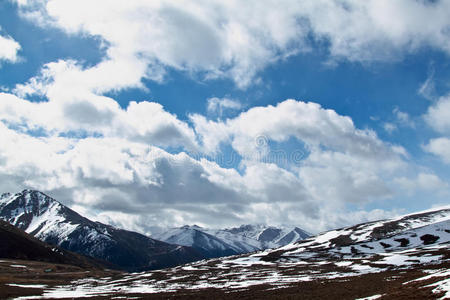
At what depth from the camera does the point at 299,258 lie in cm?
16538

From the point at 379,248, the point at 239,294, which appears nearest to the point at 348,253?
the point at 379,248

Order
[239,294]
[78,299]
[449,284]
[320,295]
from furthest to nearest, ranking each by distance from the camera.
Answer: [78,299]
[239,294]
[320,295]
[449,284]

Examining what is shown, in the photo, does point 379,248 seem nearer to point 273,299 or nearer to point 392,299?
point 273,299

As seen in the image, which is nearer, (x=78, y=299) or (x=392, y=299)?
(x=392, y=299)

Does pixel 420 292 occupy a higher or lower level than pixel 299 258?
higher

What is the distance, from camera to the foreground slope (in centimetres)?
4553

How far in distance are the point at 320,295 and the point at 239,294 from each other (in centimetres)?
1542

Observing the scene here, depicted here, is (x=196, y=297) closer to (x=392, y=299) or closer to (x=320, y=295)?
(x=320, y=295)

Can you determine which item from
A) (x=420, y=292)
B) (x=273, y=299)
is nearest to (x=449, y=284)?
(x=420, y=292)

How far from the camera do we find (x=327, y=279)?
230 feet

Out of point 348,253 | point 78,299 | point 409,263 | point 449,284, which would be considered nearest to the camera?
point 449,284

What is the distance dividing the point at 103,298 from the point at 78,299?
4.56 metres

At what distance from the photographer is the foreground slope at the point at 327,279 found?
4553cm

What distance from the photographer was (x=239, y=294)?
5822cm
